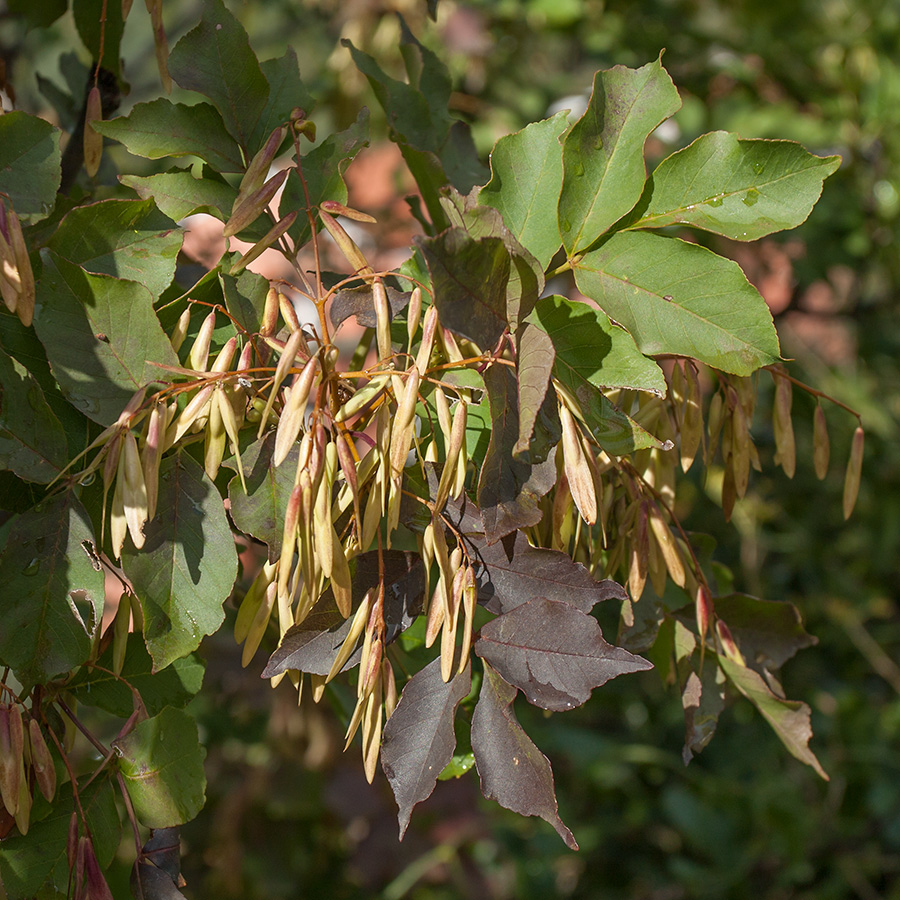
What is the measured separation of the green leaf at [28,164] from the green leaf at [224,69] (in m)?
0.10

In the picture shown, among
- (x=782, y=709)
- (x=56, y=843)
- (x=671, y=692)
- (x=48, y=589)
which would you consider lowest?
(x=671, y=692)

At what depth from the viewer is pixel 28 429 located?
0.47m

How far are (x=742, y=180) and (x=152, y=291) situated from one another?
13.3 inches

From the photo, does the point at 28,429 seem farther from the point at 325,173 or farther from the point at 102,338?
the point at 325,173

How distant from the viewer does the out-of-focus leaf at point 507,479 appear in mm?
423

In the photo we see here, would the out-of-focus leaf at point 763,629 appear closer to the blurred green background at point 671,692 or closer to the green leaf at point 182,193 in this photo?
the green leaf at point 182,193

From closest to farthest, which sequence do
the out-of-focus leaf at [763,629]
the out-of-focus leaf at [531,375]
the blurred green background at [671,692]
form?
1. the out-of-focus leaf at [531,375]
2. the out-of-focus leaf at [763,629]
3. the blurred green background at [671,692]

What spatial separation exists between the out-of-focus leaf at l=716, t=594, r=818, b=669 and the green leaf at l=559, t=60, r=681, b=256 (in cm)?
29

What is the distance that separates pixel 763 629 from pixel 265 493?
1.26 feet

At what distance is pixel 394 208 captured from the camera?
2.18 metres

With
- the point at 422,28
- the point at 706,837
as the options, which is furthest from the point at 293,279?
the point at 706,837

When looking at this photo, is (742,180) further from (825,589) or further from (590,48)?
(825,589)

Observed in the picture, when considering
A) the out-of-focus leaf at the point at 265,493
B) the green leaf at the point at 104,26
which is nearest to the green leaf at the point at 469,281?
the out-of-focus leaf at the point at 265,493

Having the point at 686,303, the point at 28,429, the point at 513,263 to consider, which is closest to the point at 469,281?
the point at 513,263
